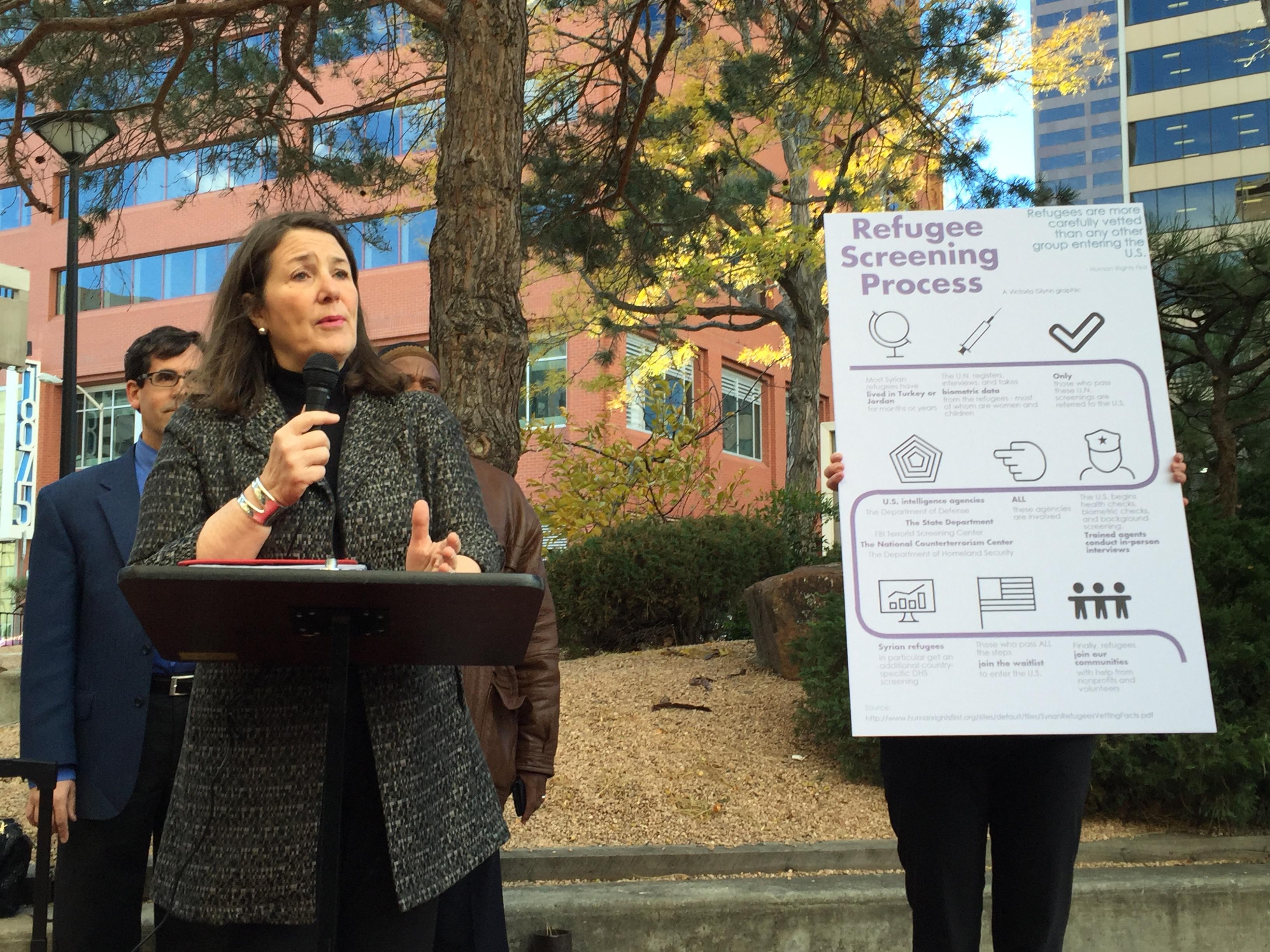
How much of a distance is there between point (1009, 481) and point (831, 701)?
311 centimetres

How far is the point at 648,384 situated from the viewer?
1452cm

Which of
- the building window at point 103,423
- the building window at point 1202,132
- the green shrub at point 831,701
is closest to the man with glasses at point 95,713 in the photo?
the green shrub at point 831,701

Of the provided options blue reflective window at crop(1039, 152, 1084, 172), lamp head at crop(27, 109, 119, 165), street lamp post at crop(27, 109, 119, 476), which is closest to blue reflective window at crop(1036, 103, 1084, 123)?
blue reflective window at crop(1039, 152, 1084, 172)

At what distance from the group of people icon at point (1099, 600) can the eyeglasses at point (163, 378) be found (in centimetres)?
265

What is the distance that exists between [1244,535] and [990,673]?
10.8ft

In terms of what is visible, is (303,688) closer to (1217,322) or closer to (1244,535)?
(1244,535)

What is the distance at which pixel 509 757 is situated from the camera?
11.4ft

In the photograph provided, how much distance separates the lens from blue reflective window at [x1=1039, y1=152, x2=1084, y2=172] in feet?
510

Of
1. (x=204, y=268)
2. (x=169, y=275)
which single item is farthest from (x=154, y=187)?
(x=204, y=268)

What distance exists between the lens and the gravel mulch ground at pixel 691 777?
5.34 m

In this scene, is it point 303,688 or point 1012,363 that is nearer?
point 303,688

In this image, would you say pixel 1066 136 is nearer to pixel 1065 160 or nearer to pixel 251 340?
pixel 1065 160

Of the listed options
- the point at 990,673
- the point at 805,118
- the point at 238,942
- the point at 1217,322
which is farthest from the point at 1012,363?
the point at 805,118

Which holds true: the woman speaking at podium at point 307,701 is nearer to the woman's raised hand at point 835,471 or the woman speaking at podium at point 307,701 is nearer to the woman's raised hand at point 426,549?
the woman's raised hand at point 426,549
